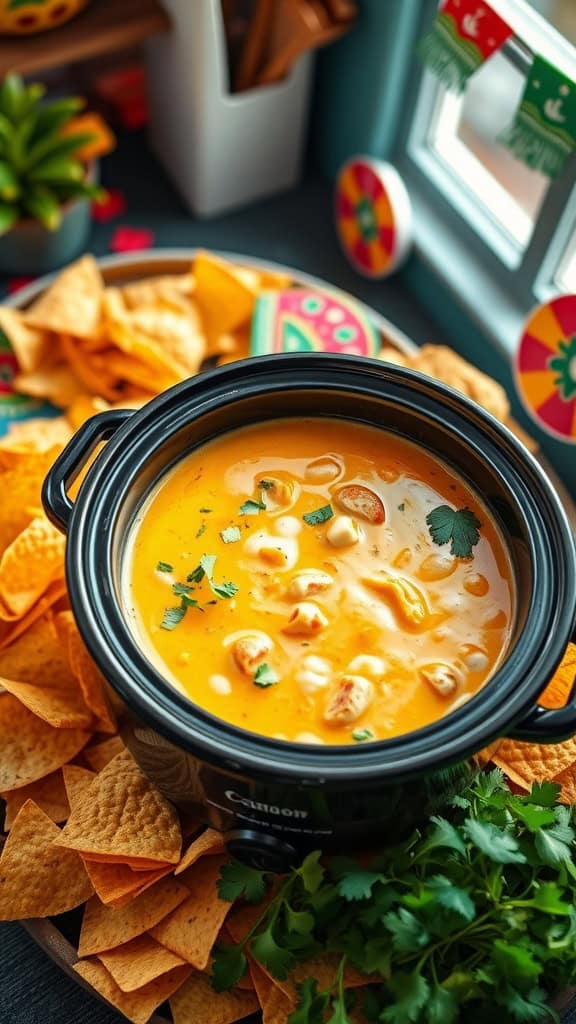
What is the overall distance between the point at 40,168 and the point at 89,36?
308 millimetres

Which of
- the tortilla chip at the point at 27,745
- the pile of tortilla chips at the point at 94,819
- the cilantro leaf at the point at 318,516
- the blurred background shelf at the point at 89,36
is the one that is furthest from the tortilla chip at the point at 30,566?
the blurred background shelf at the point at 89,36

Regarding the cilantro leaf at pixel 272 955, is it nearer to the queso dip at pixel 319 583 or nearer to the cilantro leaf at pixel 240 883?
the cilantro leaf at pixel 240 883

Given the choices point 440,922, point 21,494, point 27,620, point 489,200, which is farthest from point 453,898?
point 489,200

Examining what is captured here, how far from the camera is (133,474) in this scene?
1.52m

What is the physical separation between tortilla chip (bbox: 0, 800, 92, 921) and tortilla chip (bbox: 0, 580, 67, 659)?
26cm

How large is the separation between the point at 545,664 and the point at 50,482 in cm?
64

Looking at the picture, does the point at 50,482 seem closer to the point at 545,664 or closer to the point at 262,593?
the point at 262,593

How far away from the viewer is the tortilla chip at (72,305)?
2.10 metres

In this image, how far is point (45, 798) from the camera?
1699 millimetres

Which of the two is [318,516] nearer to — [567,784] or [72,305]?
[567,784]

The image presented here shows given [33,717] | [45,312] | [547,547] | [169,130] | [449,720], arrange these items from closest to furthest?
[449,720] < [547,547] < [33,717] < [45,312] < [169,130]

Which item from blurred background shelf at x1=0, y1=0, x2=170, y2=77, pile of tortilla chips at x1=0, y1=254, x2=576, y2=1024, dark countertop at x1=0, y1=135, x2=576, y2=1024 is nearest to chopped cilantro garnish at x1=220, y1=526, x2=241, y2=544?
pile of tortilla chips at x1=0, y1=254, x2=576, y2=1024

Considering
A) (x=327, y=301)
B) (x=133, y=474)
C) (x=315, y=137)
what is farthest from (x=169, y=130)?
(x=133, y=474)

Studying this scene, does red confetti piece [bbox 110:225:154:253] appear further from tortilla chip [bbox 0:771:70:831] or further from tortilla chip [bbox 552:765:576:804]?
tortilla chip [bbox 552:765:576:804]
